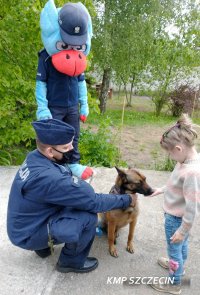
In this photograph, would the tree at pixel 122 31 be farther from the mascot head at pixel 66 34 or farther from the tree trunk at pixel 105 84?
the mascot head at pixel 66 34

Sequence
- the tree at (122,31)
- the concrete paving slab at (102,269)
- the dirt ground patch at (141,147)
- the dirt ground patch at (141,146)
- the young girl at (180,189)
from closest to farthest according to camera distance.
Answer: the young girl at (180,189)
the concrete paving slab at (102,269)
the dirt ground patch at (141,146)
the dirt ground patch at (141,147)
the tree at (122,31)

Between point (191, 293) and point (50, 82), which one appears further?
point (50, 82)

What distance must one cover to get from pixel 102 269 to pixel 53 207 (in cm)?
71

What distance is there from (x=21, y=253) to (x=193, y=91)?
1222 cm

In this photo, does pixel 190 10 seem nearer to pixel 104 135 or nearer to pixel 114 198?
pixel 104 135

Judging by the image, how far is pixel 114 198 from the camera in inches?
95.7

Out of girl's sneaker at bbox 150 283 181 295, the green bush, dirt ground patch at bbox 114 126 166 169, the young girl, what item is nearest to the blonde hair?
the young girl

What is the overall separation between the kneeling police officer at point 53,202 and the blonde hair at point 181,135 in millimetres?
623

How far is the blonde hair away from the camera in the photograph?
6.73ft

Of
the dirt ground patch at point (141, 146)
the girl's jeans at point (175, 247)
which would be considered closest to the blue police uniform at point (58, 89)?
the girl's jeans at point (175, 247)

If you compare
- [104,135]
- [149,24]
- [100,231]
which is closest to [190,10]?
[149,24]

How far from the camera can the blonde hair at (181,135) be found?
80.8 inches

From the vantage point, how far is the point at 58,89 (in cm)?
358

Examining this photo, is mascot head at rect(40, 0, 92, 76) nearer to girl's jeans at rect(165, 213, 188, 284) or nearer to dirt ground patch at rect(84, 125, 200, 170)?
girl's jeans at rect(165, 213, 188, 284)
